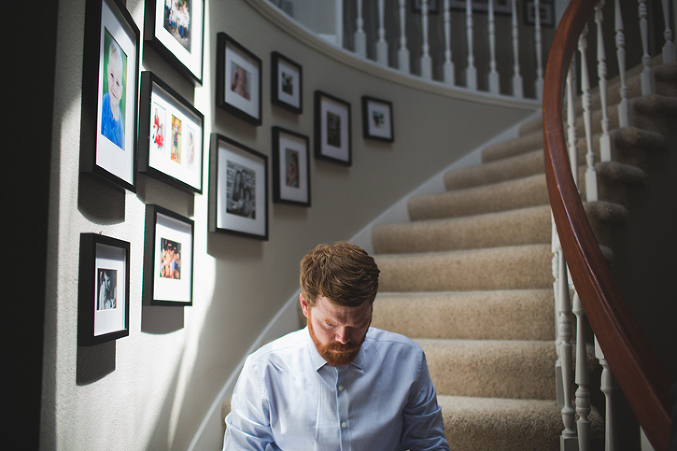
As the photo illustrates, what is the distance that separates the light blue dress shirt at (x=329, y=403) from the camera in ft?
3.55

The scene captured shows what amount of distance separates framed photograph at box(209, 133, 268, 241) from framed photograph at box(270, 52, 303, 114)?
1.02ft

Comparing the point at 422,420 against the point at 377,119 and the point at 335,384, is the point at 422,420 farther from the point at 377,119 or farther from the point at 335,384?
the point at 377,119

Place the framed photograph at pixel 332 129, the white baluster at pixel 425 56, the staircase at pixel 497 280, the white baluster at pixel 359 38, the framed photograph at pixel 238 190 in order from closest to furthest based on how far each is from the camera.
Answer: the staircase at pixel 497 280, the framed photograph at pixel 238 190, the framed photograph at pixel 332 129, the white baluster at pixel 359 38, the white baluster at pixel 425 56

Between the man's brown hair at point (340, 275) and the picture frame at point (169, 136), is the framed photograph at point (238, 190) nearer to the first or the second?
the picture frame at point (169, 136)

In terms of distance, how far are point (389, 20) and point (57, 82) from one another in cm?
290

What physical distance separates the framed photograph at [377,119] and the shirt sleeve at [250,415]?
1872 mm

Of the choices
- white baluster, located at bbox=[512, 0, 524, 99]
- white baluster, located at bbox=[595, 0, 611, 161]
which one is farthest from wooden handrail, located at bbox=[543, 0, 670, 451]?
white baluster, located at bbox=[512, 0, 524, 99]

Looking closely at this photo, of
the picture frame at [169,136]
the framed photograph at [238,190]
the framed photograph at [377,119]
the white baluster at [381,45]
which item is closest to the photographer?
the picture frame at [169,136]

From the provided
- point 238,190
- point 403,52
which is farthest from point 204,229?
Answer: point 403,52

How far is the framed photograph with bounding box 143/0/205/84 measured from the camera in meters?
1.36

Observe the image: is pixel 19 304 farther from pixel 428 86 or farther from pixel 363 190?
pixel 428 86

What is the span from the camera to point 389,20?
3422mm

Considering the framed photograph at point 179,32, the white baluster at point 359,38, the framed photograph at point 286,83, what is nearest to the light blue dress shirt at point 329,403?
the framed photograph at point 179,32

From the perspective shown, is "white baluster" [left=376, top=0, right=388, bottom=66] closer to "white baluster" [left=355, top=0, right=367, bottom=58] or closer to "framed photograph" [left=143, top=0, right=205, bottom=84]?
"white baluster" [left=355, top=0, right=367, bottom=58]
